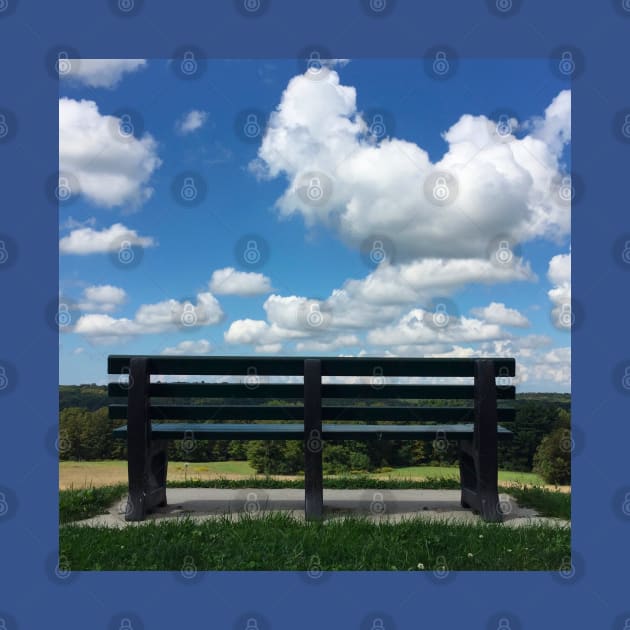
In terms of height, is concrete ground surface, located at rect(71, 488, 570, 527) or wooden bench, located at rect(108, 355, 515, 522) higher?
wooden bench, located at rect(108, 355, 515, 522)

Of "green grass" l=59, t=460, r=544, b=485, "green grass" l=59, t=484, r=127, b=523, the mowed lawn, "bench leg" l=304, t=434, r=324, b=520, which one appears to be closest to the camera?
"bench leg" l=304, t=434, r=324, b=520

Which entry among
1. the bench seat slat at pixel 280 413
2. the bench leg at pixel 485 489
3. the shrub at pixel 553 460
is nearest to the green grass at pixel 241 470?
the shrub at pixel 553 460

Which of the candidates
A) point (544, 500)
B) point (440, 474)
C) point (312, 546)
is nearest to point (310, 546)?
point (312, 546)

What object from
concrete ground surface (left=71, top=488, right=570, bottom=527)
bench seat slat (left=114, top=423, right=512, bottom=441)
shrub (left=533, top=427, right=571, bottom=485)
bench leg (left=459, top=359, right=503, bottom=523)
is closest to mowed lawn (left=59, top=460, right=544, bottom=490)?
shrub (left=533, top=427, right=571, bottom=485)

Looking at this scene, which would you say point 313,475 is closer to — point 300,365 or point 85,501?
point 300,365

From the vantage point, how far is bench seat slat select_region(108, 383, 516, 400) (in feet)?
17.5

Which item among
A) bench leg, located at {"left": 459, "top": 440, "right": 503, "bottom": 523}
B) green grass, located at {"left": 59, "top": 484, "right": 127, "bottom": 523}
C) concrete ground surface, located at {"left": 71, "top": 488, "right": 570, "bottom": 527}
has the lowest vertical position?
concrete ground surface, located at {"left": 71, "top": 488, "right": 570, "bottom": 527}

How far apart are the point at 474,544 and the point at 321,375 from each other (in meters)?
1.83

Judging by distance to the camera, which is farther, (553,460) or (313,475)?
(553,460)

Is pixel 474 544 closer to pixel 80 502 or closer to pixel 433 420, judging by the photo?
pixel 433 420

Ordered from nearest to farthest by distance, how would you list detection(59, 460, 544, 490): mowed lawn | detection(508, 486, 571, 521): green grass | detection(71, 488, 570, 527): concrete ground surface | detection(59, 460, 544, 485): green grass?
1. detection(71, 488, 570, 527): concrete ground surface
2. detection(508, 486, 571, 521): green grass
3. detection(59, 460, 544, 490): mowed lawn
4. detection(59, 460, 544, 485): green grass

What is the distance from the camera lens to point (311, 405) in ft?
17.5

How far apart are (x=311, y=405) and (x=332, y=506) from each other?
1209 millimetres

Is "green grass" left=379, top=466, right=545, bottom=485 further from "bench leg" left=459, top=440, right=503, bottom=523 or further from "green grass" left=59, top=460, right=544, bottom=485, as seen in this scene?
"bench leg" left=459, top=440, right=503, bottom=523
